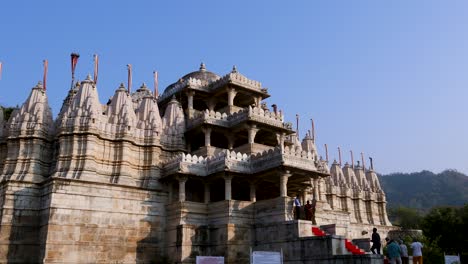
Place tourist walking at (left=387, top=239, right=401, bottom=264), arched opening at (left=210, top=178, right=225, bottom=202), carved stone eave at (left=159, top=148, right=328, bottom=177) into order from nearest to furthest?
tourist walking at (left=387, top=239, right=401, bottom=264) < carved stone eave at (left=159, top=148, right=328, bottom=177) < arched opening at (left=210, top=178, right=225, bottom=202)

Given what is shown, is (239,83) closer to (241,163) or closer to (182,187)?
(241,163)

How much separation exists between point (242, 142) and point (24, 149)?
1633cm

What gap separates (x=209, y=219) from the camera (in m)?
29.2

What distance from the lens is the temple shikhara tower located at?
2597 cm

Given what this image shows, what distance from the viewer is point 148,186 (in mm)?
30375

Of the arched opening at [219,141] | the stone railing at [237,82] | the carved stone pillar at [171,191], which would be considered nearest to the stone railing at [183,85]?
the stone railing at [237,82]

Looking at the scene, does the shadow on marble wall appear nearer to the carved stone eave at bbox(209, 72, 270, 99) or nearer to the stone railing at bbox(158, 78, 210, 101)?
the stone railing at bbox(158, 78, 210, 101)

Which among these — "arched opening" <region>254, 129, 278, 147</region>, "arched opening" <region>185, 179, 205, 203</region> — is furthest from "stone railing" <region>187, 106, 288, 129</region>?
"arched opening" <region>185, 179, 205, 203</region>

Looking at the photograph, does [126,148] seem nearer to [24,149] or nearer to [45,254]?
Result: [24,149]

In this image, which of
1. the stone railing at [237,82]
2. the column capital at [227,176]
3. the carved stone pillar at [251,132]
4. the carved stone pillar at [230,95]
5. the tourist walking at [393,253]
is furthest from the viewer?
the stone railing at [237,82]

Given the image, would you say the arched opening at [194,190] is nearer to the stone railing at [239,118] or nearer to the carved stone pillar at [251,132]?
the stone railing at [239,118]

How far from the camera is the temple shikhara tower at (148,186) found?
25969 mm

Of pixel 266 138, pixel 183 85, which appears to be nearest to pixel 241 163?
pixel 266 138

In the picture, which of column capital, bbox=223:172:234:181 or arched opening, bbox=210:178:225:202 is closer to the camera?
column capital, bbox=223:172:234:181
